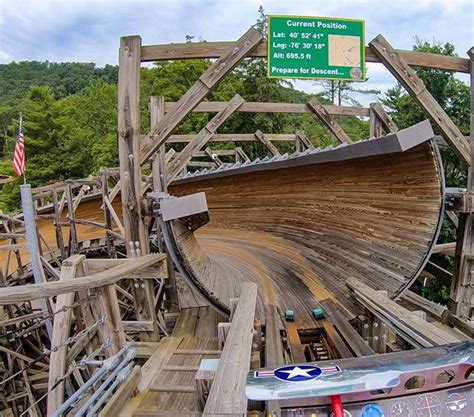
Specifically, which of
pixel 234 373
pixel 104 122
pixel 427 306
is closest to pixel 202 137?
pixel 427 306

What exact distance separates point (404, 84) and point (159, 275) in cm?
290

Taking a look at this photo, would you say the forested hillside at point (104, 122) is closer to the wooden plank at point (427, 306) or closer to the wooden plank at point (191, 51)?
the wooden plank at point (427, 306)

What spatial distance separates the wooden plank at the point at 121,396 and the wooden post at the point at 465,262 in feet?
10.8

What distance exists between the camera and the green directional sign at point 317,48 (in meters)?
3.46

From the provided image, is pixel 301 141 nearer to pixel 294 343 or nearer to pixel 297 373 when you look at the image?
pixel 294 343

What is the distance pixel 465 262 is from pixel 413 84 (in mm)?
1875

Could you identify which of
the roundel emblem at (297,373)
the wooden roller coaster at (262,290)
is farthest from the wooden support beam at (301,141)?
the roundel emblem at (297,373)

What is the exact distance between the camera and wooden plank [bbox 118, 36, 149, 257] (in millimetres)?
3055

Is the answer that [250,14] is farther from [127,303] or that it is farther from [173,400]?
[173,400]

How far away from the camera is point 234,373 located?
1215mm

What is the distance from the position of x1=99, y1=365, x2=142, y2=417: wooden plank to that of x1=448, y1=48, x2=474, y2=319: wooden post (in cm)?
330

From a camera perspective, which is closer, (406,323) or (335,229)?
(406,323)

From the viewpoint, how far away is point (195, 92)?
3.15m

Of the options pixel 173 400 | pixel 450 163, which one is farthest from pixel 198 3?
pixel 173 400
